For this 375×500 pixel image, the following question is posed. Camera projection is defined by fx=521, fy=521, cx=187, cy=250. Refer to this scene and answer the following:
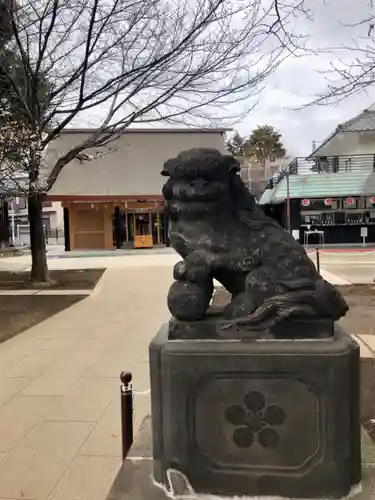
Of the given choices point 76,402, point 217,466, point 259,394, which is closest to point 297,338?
point 259,394

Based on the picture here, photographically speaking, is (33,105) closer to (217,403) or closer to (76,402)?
(76,402)

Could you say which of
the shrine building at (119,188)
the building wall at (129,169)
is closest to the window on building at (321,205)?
the shrine building at (119,188)

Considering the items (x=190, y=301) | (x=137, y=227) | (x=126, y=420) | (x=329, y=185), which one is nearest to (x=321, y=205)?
(x=329, y=185)

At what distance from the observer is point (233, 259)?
2.81m

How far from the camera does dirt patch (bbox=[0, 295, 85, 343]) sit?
905cm

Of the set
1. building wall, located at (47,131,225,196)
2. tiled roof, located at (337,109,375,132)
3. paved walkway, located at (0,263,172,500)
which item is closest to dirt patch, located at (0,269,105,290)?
paved walkway, located at (0,263,172,500)

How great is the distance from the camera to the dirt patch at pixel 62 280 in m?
14.6

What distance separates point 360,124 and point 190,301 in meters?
32.4

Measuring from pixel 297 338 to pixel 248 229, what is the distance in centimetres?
64

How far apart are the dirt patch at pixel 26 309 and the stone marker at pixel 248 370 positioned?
605cm

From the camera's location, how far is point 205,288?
282 centimetres

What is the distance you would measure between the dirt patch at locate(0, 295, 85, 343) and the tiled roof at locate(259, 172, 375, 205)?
2178cm

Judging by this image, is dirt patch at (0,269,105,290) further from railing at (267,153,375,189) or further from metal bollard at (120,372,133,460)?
railing at (267,153,375,189)

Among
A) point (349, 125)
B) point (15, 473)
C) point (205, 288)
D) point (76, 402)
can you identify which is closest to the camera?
point (205, 288)
